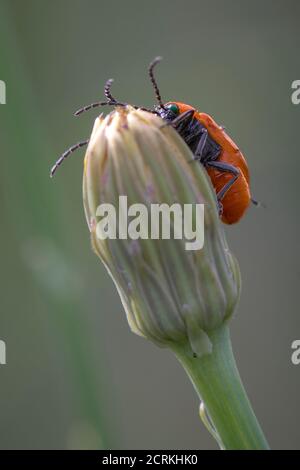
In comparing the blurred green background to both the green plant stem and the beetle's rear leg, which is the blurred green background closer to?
the beetle's rear leg

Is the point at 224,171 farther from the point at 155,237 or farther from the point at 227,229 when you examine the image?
the point at 227,229

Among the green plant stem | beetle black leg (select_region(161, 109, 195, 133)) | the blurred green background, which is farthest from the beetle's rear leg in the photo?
the blurred green background

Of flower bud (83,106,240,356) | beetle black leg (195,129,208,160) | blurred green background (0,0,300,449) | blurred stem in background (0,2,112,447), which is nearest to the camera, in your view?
flower bud (83,106,240,356)

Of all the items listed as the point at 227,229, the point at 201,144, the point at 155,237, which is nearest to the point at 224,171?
the point at 201,144

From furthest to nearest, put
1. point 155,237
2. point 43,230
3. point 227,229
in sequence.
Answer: point 227,229 < point 43,230 < point 155,237

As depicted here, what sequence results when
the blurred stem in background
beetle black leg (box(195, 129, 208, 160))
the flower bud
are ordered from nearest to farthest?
the flower bud
beetle black leg (box(195, 129, 208, 160))
the blurred stem in background

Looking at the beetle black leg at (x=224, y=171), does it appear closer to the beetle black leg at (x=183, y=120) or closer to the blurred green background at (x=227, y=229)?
the beetle black leg at (x=183, y=120)

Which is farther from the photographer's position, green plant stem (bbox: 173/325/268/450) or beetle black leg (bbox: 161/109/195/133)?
beetle black leg (bbox: 161/109/195/133)
